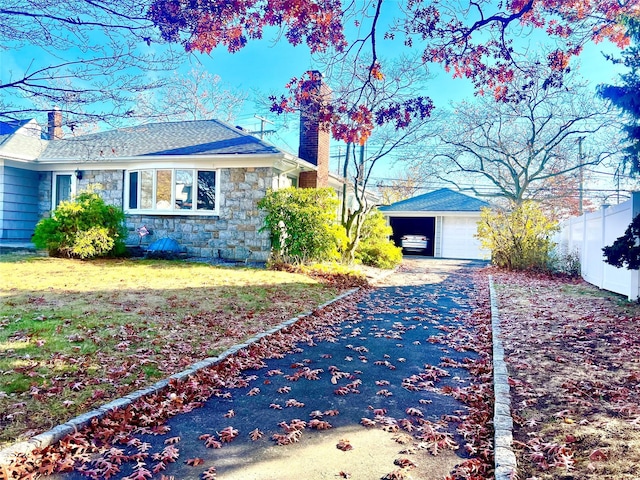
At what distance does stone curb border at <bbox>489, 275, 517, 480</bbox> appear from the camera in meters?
2.58

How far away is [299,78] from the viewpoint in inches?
220

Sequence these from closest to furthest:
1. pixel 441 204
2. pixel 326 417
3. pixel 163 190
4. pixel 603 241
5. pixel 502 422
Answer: pixel 502 422
pixel 326 417
pixel 603 241
pixel 163 190
pixel 441 204

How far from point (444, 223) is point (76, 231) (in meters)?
18.0

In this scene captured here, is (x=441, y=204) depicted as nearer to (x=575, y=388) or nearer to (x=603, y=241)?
(x=603, y=241)

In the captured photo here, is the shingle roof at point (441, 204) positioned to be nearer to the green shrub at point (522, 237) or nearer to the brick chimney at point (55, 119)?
the green shrub at point (522, 237)

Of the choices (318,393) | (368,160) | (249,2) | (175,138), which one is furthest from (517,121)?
(318,393)

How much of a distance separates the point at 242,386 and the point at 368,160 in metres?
12.2

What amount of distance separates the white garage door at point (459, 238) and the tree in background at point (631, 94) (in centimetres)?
1573

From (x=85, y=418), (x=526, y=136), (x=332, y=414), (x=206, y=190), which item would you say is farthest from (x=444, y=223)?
(x=85, y=418)

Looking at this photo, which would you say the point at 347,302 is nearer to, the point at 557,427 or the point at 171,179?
the point at 557,427

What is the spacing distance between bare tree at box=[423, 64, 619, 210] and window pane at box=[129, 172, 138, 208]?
1257 centimetres

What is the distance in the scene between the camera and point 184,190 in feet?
44.5

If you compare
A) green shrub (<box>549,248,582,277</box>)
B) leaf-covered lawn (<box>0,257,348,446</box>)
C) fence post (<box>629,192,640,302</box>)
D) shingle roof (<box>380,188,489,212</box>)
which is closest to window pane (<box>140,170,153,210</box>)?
leaf-covered lawn (<box>0,257,348,446</box>)

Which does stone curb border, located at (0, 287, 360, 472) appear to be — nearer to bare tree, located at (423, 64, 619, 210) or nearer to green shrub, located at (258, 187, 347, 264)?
green shrub, located at (258, 187, 347, 264)
